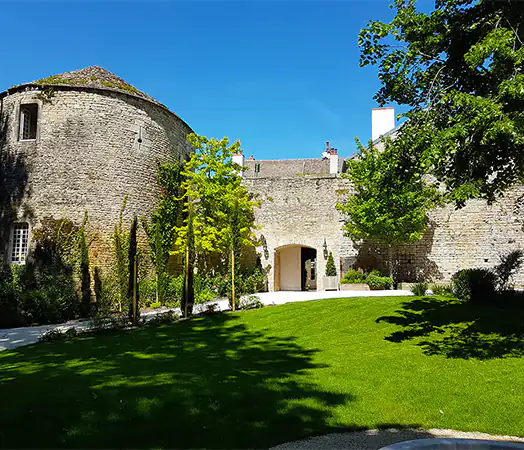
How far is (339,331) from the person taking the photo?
9164 mm

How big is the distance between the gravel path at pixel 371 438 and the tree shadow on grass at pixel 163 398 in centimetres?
16

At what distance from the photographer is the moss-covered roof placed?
16.6 metres

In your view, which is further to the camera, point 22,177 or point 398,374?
point 22,177

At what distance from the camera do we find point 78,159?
16031 millimetres

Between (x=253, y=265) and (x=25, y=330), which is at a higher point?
(x=253, y=265)

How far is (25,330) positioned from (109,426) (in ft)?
31.0

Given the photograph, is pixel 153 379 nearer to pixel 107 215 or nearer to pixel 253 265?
pixel 107 215

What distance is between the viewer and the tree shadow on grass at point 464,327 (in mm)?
6860

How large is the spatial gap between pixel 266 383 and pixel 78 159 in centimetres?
1364

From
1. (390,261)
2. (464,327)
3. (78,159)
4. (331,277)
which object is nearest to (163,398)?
(464,327)

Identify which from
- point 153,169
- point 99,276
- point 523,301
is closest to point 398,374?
point 523,301

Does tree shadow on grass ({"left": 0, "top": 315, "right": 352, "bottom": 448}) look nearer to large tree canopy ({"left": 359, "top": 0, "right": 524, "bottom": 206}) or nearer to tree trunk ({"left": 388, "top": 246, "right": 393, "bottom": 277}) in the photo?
large tree canopy ({"left": 359, "top": 0, "right": 524, "bottom": 206})

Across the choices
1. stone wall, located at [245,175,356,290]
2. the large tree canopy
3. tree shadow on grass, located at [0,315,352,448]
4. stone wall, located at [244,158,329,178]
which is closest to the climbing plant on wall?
stone wall, located at [245,175,356,290]

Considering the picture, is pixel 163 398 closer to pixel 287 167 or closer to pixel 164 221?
pixel 164 221
